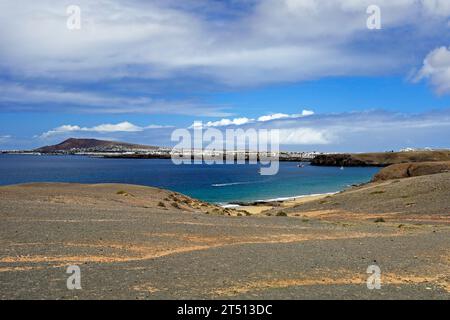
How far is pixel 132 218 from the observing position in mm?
23344

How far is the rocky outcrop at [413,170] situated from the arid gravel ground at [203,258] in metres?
48.0

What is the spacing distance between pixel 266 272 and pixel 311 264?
73.0 inches

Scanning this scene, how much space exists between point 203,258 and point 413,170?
63.6 metres

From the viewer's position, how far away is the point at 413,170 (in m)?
70.9

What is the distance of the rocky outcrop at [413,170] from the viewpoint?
6806 centimetres
